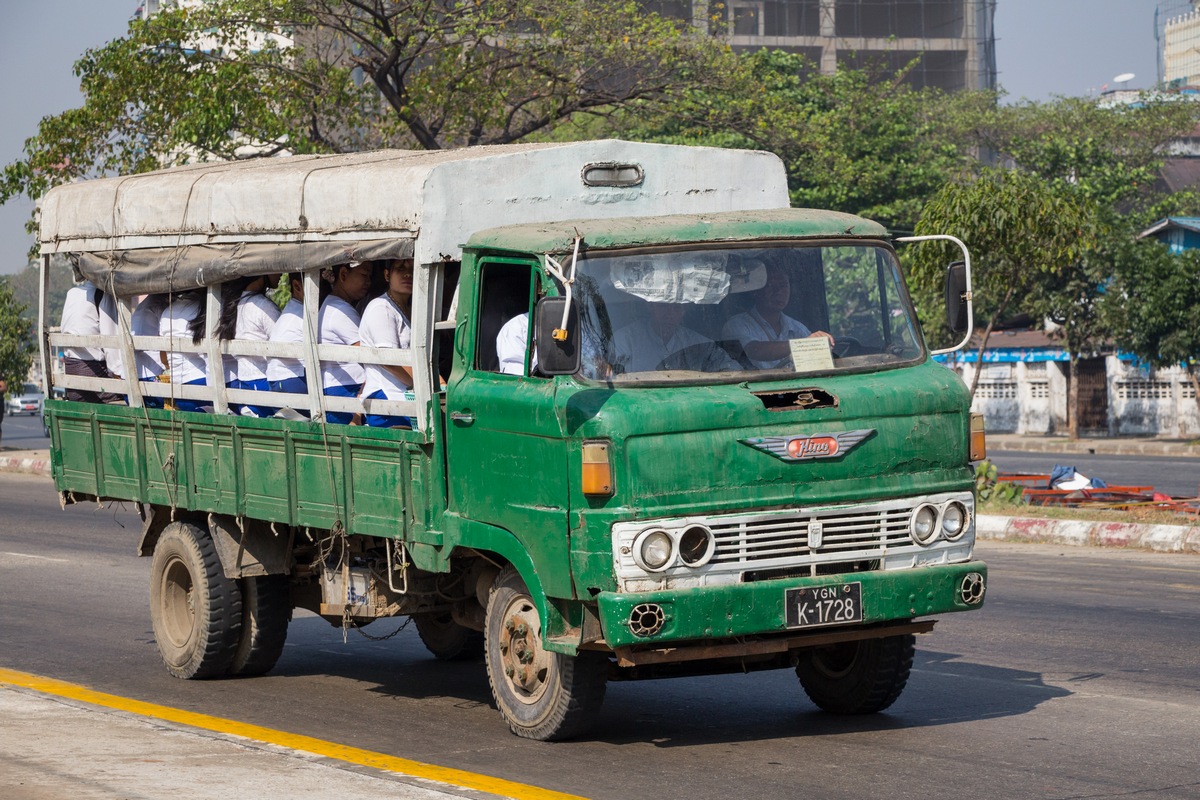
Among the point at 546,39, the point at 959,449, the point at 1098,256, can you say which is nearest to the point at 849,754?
the point at 959,449

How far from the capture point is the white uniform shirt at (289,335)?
8.21m

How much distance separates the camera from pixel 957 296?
24.4ft

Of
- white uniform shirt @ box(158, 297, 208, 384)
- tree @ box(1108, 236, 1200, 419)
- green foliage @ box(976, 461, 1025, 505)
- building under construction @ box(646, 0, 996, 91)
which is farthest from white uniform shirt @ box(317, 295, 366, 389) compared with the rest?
building under construction @ box(646, 0, 996, 91)

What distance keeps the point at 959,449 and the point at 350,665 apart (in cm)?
416

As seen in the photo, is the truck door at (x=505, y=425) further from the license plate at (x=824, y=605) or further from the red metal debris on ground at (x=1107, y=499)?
the red metal debris on ground at (x=1107, y=499)

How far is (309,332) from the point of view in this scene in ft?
26.5

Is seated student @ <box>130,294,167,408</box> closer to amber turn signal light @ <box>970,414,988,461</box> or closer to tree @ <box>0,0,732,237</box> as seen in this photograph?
amber turn signal light @ <box>970,414,988,461</box>

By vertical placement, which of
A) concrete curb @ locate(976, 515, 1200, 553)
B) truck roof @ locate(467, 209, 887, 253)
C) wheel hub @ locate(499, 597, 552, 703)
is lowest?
concrete curb @ locate(976, 515, 1200, 553)

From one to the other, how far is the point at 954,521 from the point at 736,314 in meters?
1.25

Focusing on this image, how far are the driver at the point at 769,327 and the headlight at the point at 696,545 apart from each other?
2.53 ft

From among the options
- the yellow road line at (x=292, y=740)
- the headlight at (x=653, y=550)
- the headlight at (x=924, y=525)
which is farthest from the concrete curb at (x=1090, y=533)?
the yellow road line at (x=292, y=740)

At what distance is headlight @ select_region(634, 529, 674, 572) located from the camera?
247 inches

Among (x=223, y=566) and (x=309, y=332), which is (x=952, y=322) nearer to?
(x=309, y=332)

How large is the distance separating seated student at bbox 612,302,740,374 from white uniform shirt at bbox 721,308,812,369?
0.10 metres
